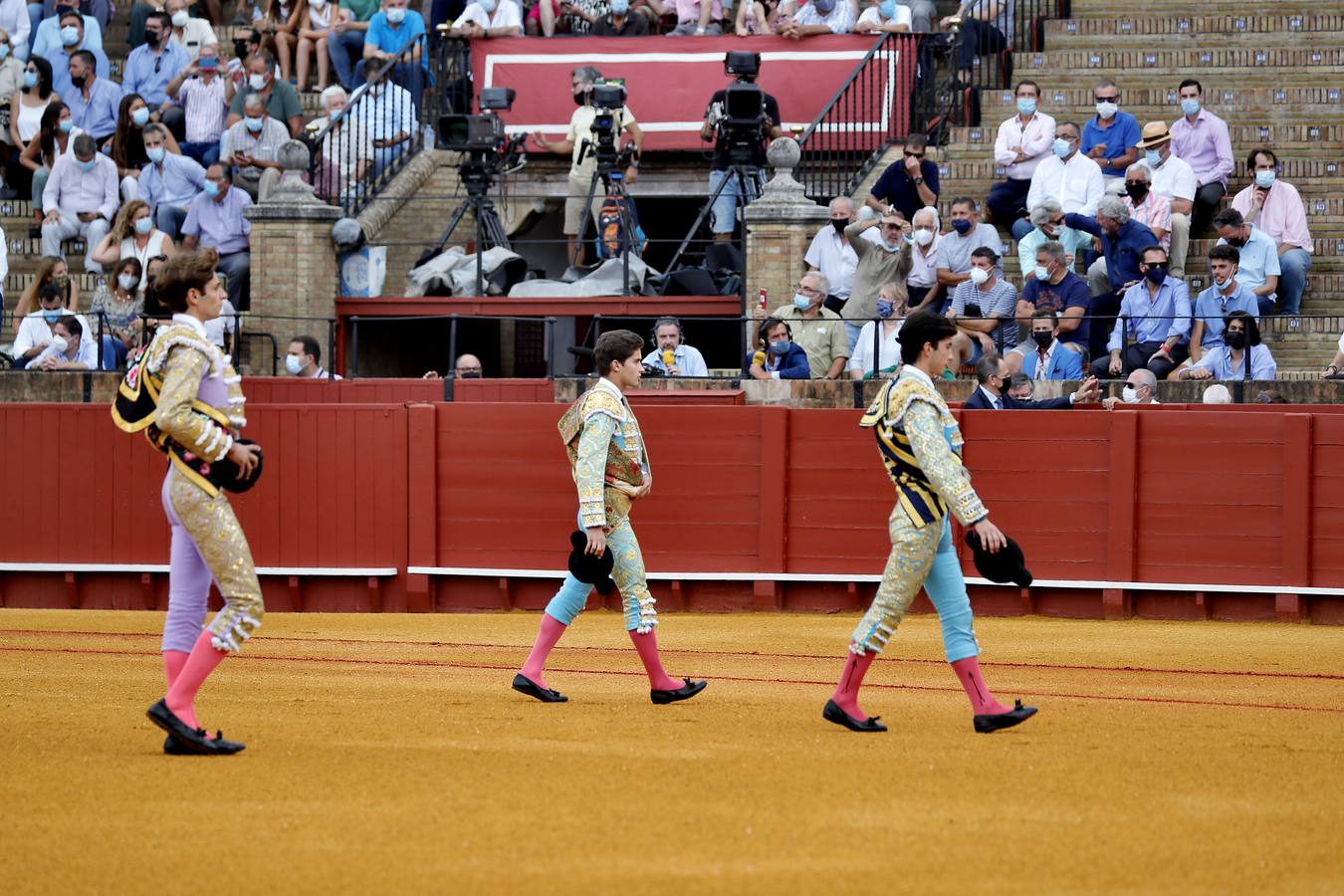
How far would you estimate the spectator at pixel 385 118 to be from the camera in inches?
778

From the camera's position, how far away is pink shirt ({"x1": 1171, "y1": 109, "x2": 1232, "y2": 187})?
16.5 m

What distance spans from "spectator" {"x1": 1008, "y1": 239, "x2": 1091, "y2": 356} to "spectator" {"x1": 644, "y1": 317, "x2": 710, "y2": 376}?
245 centimetres

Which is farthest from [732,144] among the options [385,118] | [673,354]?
[385,118]

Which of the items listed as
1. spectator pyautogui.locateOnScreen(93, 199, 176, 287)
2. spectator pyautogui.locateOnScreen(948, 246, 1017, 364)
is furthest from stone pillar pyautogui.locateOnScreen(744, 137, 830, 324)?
spectator pyautogui.locateOnScreen(93, 199, 176, 287)

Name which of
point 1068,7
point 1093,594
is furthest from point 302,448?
point 1068,7

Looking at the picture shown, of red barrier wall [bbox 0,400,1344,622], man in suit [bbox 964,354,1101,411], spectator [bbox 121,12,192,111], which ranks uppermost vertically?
spectator [bbox 121,12,192,111]

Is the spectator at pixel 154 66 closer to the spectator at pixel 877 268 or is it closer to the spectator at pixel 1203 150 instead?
the spectator at pixel 877 268

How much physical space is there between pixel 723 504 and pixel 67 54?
10.7 meters

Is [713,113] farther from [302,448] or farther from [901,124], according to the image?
[302,448]

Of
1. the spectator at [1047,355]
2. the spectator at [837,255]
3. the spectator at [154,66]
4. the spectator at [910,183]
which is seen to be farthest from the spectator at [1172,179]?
the spectator at [154,66]

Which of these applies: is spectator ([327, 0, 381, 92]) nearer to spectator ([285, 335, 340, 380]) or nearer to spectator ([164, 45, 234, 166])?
spectator ([164, 45, 234, 166])

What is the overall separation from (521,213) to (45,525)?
7.24 meters

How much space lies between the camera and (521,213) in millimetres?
20500

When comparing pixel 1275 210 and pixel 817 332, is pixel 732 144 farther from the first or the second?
pixel 1275 210
